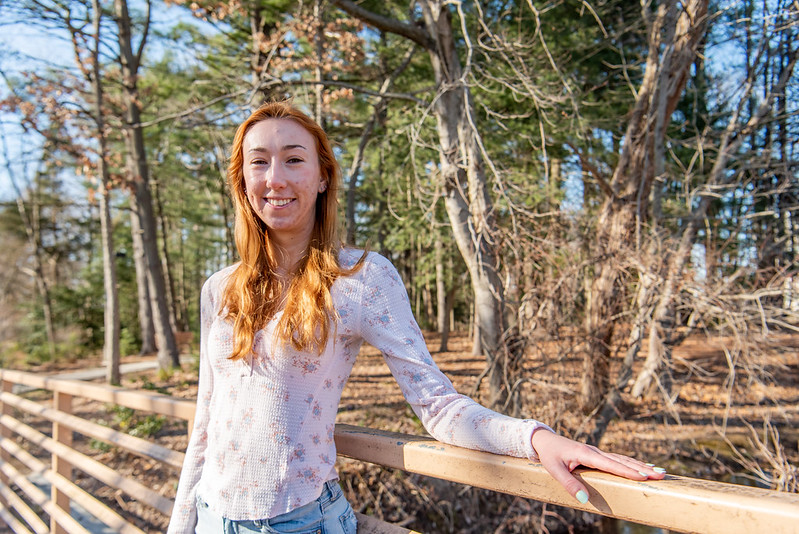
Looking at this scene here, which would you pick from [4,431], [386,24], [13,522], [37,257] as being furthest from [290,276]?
[37,257]

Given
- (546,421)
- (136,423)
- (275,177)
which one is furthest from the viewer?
(136,423)

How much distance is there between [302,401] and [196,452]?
1.31 feet

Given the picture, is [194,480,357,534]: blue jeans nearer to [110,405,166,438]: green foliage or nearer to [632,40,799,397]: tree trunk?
[632,40,799,397]: tree trunk

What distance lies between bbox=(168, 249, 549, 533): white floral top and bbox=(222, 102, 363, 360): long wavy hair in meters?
0.03

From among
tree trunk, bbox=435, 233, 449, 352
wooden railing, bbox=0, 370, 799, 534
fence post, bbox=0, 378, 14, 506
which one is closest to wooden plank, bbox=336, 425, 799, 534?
wooden railing, bbox=0, 370, 799, 534

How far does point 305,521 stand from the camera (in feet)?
3.87

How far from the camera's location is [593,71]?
33.1 feet

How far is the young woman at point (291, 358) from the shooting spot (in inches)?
45.7

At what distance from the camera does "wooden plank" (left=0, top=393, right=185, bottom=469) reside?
181cm

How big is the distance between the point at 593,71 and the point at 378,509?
29.2ft

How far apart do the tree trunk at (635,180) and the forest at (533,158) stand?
0.9 inches

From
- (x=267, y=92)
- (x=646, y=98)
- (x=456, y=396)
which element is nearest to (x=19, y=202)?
(x=267, y=92)

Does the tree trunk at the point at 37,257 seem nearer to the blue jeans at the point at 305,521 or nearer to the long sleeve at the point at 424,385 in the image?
the blue jeans at the point at 305,521

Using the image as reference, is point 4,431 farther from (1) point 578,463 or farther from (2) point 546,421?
(2) point 546,421
